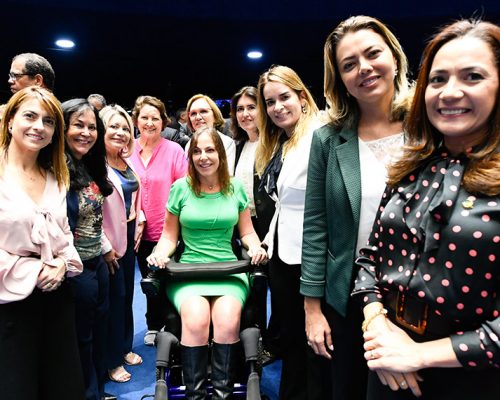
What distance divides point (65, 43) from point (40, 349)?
535 centimetres

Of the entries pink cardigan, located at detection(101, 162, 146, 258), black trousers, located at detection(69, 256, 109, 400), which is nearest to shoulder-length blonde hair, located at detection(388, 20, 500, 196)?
black trousers, located at detection(69, 256, 109, 400)

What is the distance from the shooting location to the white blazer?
1874mm

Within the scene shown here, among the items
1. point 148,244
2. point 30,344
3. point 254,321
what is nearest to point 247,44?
point 148,244

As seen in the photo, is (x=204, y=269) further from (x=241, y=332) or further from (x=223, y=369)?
(x=223, y=369)

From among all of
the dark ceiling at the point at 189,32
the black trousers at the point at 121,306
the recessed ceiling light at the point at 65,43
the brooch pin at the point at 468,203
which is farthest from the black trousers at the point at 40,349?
the recessed ceiling light at the point at 65,43

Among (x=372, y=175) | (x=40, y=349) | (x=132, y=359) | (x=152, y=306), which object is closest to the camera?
(x=372, y=175)

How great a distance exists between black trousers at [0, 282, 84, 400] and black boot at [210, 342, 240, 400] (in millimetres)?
602

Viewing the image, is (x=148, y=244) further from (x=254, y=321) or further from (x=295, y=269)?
(x=295, y=269)

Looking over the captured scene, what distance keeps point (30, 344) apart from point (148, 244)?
1528mm

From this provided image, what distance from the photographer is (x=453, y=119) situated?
95 cm

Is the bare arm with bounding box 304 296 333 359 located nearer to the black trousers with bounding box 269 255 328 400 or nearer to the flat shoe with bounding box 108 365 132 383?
the black trousers with bounding box 269 255 328 400

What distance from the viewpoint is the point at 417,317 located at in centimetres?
98

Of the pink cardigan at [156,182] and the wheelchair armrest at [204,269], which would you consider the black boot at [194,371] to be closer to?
the wheelchair armrest at [204,269]

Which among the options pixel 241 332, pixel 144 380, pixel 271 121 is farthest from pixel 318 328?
pixel 144 380
